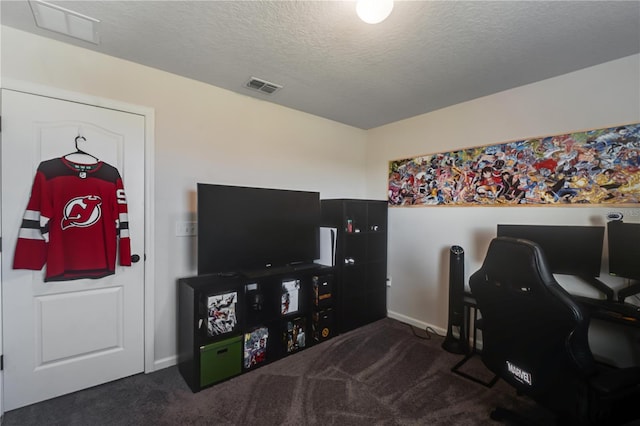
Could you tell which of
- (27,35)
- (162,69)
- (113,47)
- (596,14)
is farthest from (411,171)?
(27,35)

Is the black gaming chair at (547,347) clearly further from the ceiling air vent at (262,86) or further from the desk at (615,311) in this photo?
the ceiling air vent at (262,86)

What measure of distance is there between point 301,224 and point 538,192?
215 cm

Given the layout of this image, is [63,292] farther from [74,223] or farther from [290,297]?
[290,297]

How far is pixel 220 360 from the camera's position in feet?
7.17

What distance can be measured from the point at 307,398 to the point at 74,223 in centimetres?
206

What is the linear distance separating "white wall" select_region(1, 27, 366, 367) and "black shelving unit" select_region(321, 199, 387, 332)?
1.99 ft

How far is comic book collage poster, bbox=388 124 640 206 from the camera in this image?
211 cm

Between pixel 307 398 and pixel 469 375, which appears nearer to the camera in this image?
pixel 307 398

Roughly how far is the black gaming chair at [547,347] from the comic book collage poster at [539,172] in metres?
1.30

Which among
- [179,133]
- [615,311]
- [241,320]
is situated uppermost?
[179,133]

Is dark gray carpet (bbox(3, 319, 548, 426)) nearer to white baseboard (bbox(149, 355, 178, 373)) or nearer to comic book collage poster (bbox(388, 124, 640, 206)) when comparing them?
white baseboard (bbox(149, 355, 178, 373))

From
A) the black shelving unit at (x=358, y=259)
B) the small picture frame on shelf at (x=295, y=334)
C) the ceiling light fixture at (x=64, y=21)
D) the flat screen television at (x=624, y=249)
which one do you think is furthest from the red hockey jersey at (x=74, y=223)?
the flat screen television at (x=624, y=249)

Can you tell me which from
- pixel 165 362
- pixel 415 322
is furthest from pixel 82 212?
pixel 415 322

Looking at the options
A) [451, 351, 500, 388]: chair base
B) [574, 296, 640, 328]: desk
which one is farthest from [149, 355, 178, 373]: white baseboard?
[574, 296, 640, 328]: desk
